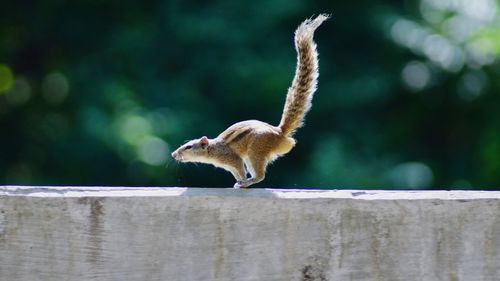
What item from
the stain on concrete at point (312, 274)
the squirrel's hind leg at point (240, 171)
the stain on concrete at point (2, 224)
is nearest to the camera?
the stain on concrete at point (2, 224)

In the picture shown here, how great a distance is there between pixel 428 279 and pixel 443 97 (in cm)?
778

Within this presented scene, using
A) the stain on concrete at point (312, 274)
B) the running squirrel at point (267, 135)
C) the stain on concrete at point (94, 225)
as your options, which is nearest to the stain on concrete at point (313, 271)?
the stain on concrete at point (312, 274)

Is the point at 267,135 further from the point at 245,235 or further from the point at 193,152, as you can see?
the point at 245,235

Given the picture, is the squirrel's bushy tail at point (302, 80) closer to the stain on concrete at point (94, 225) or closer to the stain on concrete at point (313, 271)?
the stain on concrete at point (313, 271)

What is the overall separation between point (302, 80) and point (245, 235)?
1224mm

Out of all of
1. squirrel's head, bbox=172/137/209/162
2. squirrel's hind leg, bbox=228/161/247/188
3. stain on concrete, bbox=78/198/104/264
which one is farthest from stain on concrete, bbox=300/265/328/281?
squirrel's head, bbox=172/137/209/162

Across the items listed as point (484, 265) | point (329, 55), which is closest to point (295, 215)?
point (484, 265)

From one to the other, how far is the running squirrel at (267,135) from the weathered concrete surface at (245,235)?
84 cm

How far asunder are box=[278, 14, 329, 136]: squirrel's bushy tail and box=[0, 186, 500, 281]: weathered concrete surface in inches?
40.0

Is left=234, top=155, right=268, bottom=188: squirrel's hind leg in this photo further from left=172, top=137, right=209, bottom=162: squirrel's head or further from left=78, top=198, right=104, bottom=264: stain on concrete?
left=78, top=198, right=104, bottom=264: stain on concrete

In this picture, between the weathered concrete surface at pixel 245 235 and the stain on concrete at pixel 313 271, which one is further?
the stain on concrete at pixel 313 271

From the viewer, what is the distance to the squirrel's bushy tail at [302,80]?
4.57m

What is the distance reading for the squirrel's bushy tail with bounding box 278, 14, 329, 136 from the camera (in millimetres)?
4570

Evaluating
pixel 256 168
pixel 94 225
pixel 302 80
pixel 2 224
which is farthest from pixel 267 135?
pixel 2 224
